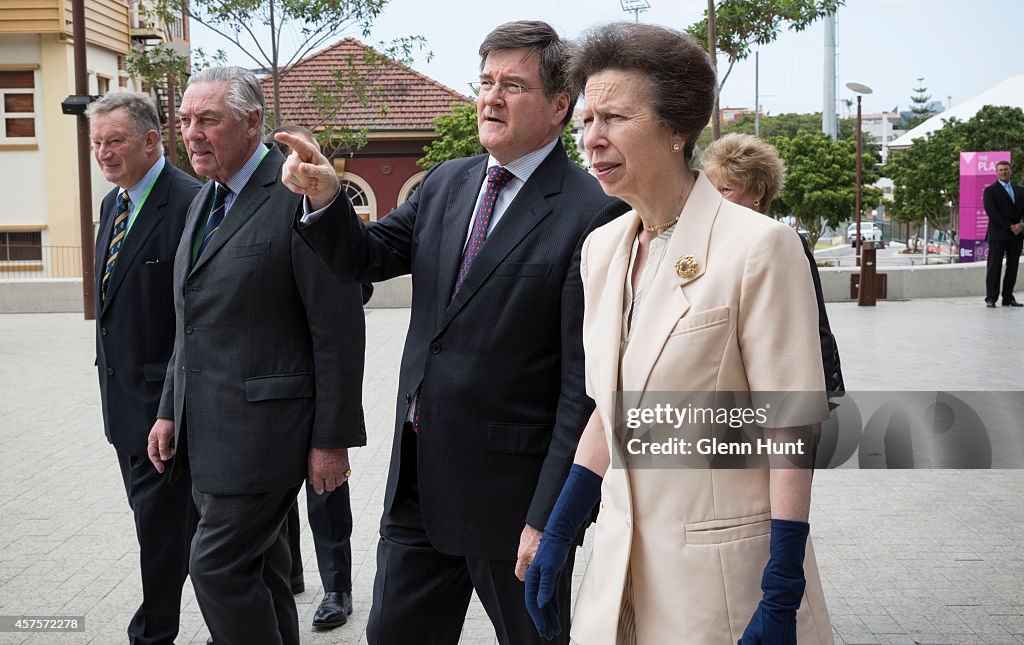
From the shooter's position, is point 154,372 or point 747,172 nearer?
point 154,372

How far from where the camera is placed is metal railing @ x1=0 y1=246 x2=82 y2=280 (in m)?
29.5

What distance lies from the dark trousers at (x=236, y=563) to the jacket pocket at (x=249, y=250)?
2.58 ft

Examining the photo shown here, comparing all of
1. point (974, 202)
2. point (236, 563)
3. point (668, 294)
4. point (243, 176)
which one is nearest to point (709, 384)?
point (668, 294)

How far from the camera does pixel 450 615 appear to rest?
11.1 feet

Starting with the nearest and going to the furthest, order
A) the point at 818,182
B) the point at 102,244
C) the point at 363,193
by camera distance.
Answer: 1. the point at 102,244
2. the point at 363,193
3. the point at 818,182

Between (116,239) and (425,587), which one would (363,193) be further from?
(425,587)

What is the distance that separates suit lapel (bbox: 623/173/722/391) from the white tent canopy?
36722mm

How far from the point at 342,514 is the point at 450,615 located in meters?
1.61

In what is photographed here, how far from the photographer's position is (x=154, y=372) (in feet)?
14.4

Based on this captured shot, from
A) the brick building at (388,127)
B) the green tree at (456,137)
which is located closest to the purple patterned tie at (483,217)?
the green tree at (456,137)

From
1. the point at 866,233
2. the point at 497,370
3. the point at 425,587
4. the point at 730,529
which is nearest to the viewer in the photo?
the point at 730,529

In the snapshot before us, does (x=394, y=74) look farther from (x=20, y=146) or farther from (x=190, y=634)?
(x=190, y=634)

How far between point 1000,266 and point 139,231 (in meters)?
16.6

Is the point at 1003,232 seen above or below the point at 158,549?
above
